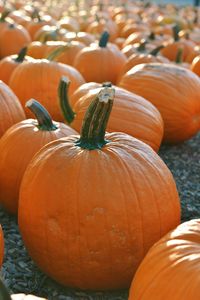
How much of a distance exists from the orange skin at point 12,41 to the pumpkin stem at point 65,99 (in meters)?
3.25

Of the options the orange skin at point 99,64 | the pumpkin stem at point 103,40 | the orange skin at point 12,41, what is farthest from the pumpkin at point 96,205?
the orange skin at point 12,41

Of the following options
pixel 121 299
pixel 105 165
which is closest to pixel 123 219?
pixel 105 165

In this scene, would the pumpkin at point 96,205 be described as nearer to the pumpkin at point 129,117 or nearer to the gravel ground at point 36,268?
the gravel ground at point 36,268

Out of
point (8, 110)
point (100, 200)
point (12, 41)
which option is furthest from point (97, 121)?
point (12, 41)

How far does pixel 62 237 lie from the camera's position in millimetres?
2275

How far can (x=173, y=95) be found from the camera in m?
Result: 3.89

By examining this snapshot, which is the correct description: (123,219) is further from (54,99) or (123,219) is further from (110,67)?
(110,67)

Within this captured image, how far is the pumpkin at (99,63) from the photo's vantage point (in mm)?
5066

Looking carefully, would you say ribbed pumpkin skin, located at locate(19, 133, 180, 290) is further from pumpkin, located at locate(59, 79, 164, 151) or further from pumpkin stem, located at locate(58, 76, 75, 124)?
pumpkin, located at locate(59, 79, 164, 151)

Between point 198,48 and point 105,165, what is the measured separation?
14.8 ft

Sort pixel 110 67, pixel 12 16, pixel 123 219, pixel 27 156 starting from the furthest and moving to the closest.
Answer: pixel 12 16, pixel 110 67, pixel 27 156, pixel 123 219

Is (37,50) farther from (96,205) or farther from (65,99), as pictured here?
(96,205)

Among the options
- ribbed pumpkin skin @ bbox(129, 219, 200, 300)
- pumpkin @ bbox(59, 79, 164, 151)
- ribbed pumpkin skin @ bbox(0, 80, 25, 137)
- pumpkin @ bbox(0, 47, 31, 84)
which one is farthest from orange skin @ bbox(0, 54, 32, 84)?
ribbed pumpkin skin @ bbox(129, 219, 200, 300)

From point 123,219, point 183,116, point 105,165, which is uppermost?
point 105,165
